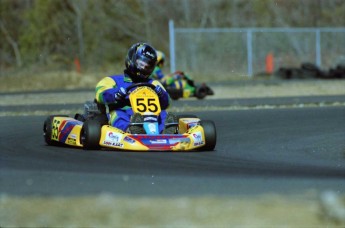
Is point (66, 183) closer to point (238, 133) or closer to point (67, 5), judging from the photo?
point (238, 133)

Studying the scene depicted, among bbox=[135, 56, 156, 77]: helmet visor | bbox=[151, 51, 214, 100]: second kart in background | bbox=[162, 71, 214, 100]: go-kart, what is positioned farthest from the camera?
bbox=[162, 71, 214, 100]: go-kart

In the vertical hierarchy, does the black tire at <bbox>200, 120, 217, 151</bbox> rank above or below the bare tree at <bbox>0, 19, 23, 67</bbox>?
above

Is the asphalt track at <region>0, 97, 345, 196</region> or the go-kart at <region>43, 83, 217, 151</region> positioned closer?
the asphalt track at <region>0, 97, 345, 196</region>

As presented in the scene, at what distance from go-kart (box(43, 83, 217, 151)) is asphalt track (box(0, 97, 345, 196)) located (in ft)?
0.43

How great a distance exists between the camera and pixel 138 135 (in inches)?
399

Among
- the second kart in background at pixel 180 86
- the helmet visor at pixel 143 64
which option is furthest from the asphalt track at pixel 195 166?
the second kart in background at pixel 180 86

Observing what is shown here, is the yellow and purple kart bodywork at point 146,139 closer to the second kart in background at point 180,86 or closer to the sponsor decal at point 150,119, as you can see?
the sponsor decal at point 150,119

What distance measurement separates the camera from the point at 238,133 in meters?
12.8

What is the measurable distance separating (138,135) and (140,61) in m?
1.50

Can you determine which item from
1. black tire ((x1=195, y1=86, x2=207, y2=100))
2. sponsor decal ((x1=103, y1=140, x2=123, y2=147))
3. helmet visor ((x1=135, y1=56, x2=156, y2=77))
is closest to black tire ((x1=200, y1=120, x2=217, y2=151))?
sponsor decal ((x1=103, y1=140, x2=123, y2=147))

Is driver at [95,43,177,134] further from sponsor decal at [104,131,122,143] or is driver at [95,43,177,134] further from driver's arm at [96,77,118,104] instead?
sponsor decal at [104,131,122,143]

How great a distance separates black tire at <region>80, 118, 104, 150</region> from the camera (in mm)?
10211

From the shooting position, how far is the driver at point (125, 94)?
10.8 metres

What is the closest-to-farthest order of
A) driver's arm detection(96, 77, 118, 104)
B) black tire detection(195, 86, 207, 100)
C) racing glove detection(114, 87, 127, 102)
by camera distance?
1. racing glove detection(114, 87, 127, 102)
2. driver's arm detection(96, 77, 118, 104)
3. black tire detection(195, 86, 207, 100)
